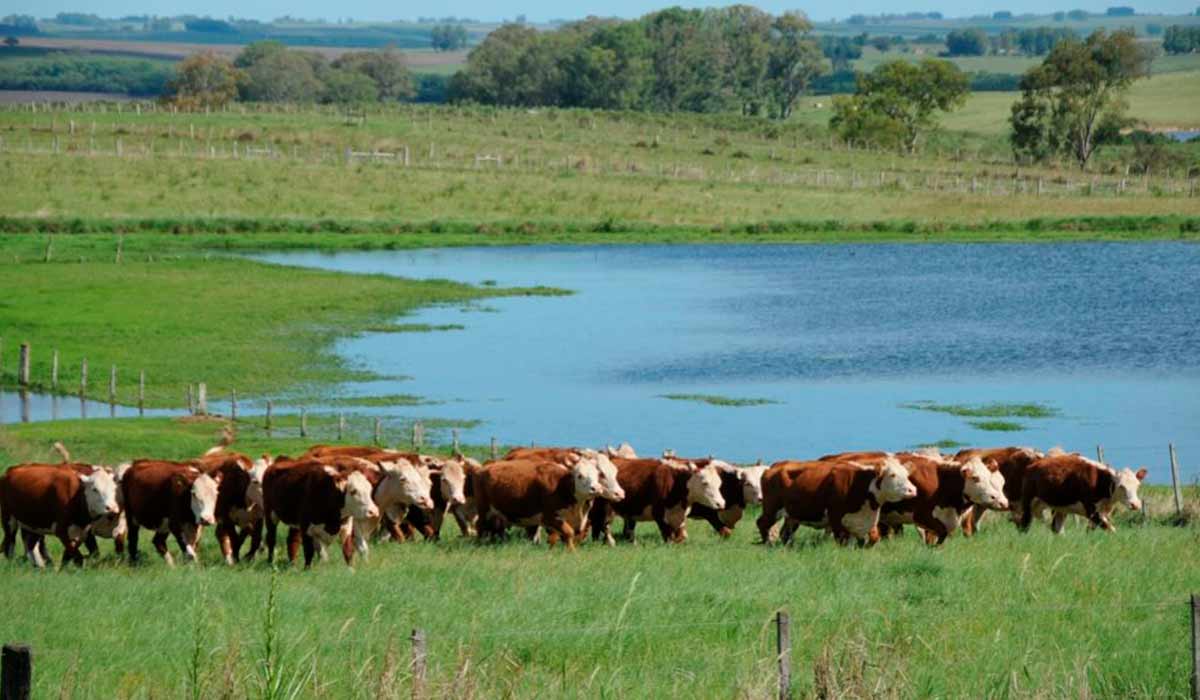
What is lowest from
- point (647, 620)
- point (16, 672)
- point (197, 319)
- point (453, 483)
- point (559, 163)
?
point (197, 319)

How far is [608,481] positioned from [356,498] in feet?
11.2

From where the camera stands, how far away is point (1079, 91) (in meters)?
120

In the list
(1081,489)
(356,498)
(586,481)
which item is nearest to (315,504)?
(356,498)

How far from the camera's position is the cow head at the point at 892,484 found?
22172 millimetres

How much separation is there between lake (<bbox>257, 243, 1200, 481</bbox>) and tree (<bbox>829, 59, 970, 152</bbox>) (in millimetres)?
49630

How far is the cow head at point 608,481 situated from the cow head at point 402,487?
7.11 ft

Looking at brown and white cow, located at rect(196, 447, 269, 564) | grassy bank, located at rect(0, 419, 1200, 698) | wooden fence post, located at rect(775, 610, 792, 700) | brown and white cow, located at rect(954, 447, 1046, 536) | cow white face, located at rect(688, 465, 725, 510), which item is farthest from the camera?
brown and white cow, located at rect(954, 447, 1046, 536)

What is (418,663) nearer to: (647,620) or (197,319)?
(647,620)

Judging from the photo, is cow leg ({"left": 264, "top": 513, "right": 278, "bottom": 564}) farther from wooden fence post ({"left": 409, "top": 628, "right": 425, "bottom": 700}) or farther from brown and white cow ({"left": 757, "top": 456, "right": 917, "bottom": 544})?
wooden fence post ({"left": 409, "top": 628, "right": 425, "bottom": 700})

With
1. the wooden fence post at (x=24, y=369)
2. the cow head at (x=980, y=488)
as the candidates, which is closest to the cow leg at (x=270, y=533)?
the cow head at (x=980, y=488)

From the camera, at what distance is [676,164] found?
110188 mm

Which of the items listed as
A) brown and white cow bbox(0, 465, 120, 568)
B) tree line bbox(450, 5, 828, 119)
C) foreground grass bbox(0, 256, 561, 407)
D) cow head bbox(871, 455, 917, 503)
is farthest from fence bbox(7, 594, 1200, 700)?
tree line bbox(450, 5, 828, 119)

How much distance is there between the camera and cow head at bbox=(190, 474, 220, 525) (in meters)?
21.8

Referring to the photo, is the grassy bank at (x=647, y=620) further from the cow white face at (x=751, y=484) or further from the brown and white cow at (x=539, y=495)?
the cow white face at (x=751, y=484)
